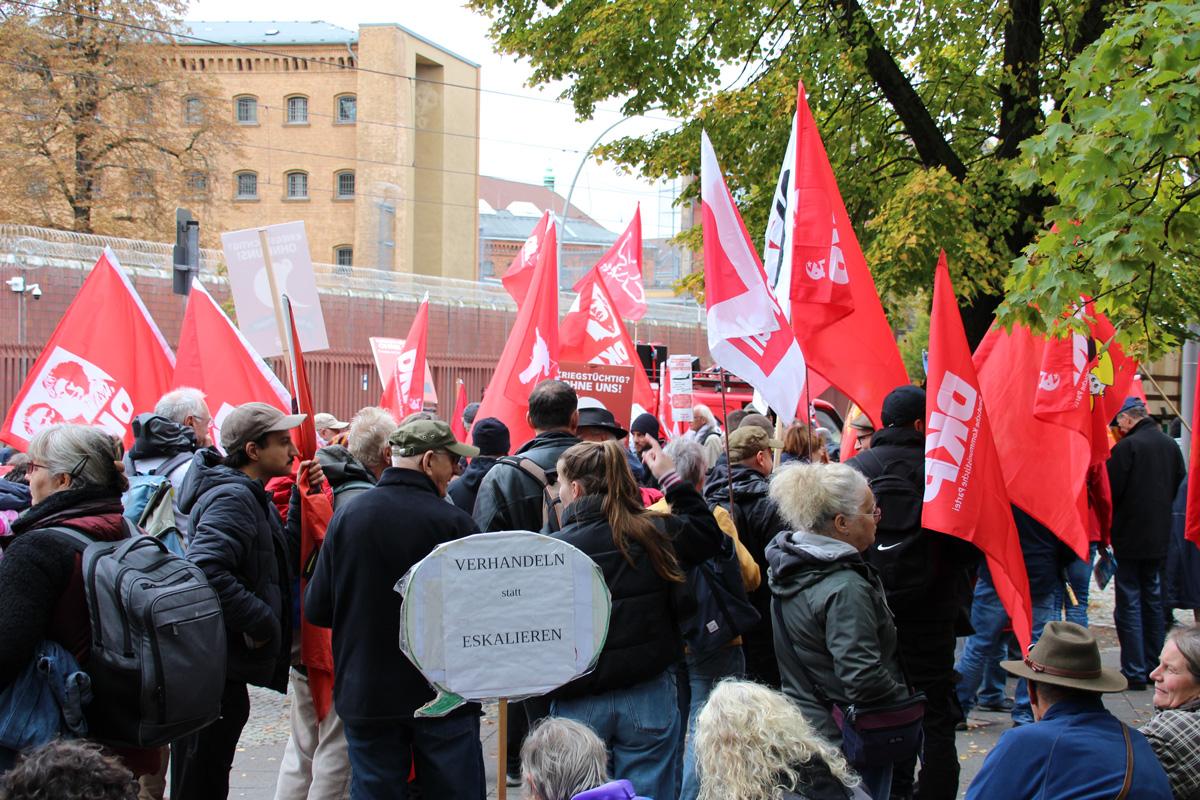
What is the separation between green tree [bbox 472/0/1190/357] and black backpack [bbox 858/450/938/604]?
5.52 m

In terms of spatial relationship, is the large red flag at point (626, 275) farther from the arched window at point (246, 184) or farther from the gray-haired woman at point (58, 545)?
the arched window at point (246, 184)

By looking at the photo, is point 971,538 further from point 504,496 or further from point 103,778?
point 103,778

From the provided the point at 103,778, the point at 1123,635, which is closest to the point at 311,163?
the point at 1123,635

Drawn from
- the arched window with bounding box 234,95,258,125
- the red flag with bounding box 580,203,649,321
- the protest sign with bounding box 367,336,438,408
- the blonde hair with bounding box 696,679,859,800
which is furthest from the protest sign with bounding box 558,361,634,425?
the arched window with bounding box 234,95,258,125

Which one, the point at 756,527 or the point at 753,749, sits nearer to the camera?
the point at 753,749

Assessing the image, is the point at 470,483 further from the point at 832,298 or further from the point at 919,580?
the point at 919,580

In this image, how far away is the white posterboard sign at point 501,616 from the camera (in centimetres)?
360

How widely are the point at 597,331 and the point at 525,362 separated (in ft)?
7.09

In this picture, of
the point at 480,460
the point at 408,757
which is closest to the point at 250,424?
the point at 408,757

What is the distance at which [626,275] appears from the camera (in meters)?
12.5

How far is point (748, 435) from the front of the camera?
5.89 m

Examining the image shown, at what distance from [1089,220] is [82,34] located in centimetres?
3028

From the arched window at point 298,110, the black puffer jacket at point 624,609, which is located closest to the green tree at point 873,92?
the black puffer jacket at point 624,609

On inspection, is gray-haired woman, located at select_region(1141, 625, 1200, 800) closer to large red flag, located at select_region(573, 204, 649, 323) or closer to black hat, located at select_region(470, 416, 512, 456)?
black hat, located at select_region(470, 416, 512, 456)
